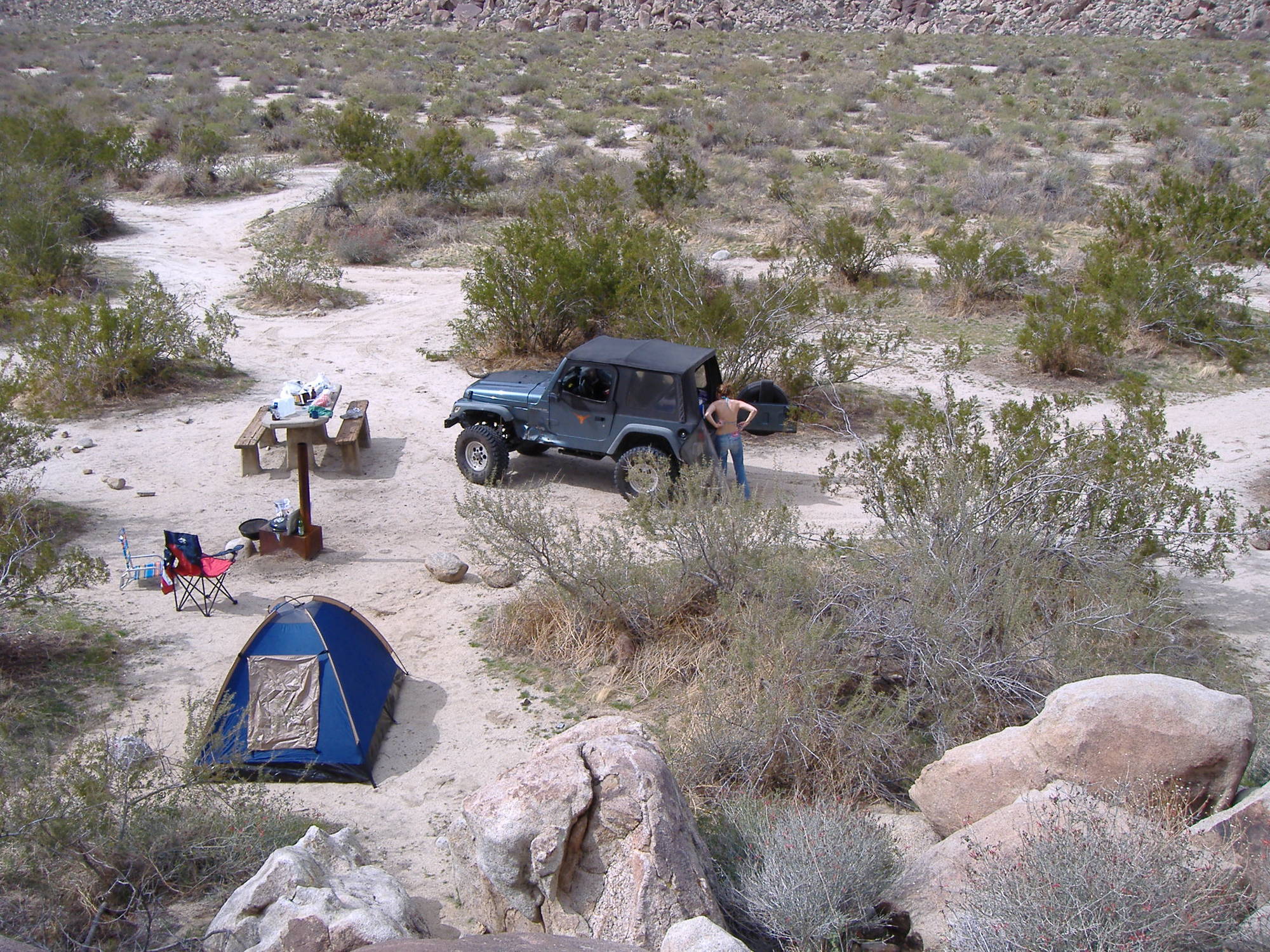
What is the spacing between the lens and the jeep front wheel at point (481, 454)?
34.5 feet

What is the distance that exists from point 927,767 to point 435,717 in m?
3.33

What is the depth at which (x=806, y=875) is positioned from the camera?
4.66m

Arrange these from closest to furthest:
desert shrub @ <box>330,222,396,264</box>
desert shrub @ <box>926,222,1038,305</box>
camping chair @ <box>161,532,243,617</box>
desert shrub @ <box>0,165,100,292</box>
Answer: camping chair @ <box>161,532,243,617</box>, desert shrub @ <box>0,165,100,292</box>, desert shrub @ <box>926,222,1038,305</box>, desert shrub @ <box>330,222,396,264</box>

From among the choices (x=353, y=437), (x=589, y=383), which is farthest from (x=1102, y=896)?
(x=353, y=437)

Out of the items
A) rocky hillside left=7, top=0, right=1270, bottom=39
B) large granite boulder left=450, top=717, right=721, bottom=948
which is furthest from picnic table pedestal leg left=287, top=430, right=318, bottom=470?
rocky hillside left=7, top=0, right=1270, bottom=39

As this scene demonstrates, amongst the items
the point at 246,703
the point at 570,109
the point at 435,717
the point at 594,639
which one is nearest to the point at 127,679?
the point at 246,703

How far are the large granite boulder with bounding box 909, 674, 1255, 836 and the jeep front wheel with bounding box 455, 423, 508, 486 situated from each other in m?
6.07

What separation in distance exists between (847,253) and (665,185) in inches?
213

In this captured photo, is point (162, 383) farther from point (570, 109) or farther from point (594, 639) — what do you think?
point (570, 109)

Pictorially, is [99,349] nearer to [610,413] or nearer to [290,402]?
[290,402]

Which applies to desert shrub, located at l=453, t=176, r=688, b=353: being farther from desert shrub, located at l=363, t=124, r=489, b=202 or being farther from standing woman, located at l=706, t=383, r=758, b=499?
desert shrub, located at l=363, t=124, r=489, b=202

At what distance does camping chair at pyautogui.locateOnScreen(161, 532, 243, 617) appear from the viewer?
804cm

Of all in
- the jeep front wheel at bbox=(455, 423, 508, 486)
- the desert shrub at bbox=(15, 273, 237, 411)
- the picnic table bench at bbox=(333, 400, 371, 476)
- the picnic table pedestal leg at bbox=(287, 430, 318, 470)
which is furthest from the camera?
the desert shrub at bbox=(15, 273, 237, 411)

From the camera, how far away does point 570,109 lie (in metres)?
33.1
